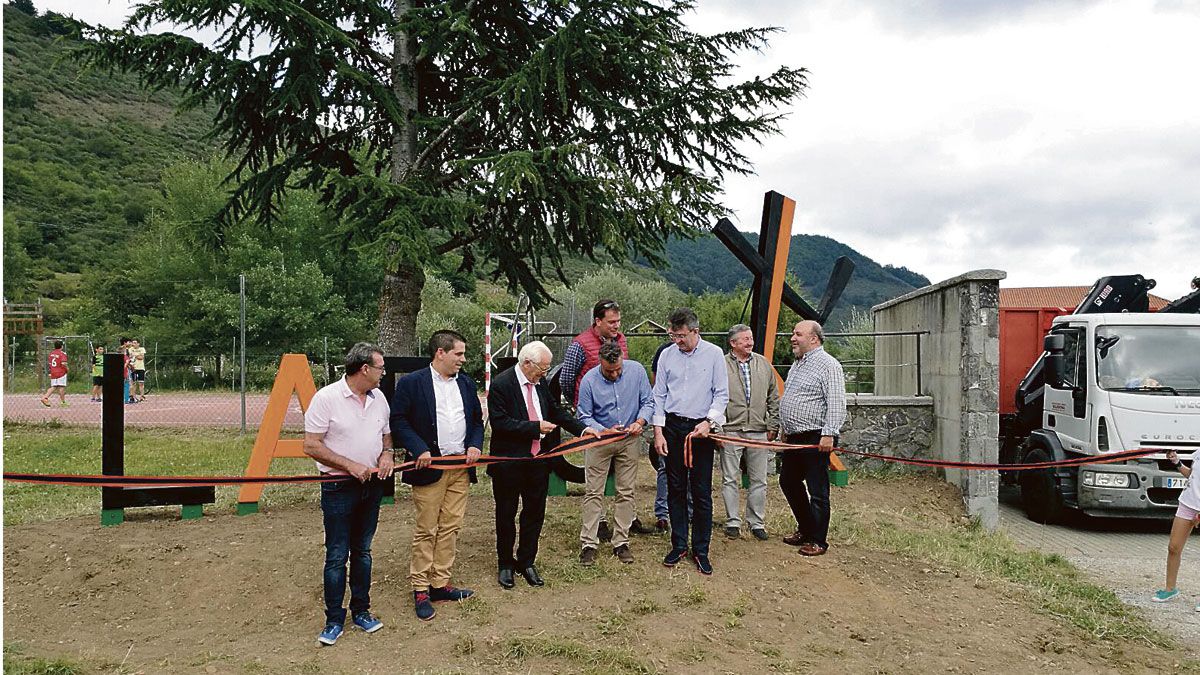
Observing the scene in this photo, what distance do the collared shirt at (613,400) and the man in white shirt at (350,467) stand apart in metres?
1.82

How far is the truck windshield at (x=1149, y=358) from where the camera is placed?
361 inches

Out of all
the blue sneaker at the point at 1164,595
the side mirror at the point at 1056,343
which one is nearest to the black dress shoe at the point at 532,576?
the blue sneaker at the point at 1164,595

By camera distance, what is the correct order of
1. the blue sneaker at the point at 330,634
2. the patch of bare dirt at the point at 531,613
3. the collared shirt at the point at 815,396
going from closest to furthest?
the patch of bare dirt at the point at 531,613 < the blue sneaker at the point at 330,634 < the collared shirt at the point at 815,396

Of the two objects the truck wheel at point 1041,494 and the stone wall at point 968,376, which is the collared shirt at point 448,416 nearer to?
the stone wall at point 968,376

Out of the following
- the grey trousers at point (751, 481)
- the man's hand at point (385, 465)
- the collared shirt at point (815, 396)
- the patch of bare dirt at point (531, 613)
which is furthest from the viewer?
the grey trousers at point (751, 481)

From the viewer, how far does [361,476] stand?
194 inches

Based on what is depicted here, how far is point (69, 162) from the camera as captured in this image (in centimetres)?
6644

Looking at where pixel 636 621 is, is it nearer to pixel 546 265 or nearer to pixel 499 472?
pixel 499 472

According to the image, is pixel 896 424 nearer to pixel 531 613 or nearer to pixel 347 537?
pixel 531 613

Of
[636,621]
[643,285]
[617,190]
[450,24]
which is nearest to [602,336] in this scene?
[636,621]

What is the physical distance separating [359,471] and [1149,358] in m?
9.05

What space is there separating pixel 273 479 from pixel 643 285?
3838 cm

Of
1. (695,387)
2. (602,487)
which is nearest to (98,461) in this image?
(602,487)

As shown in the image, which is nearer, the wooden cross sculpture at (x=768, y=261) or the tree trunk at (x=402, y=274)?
the wooden cross sculpture at (x=768, y=261)
